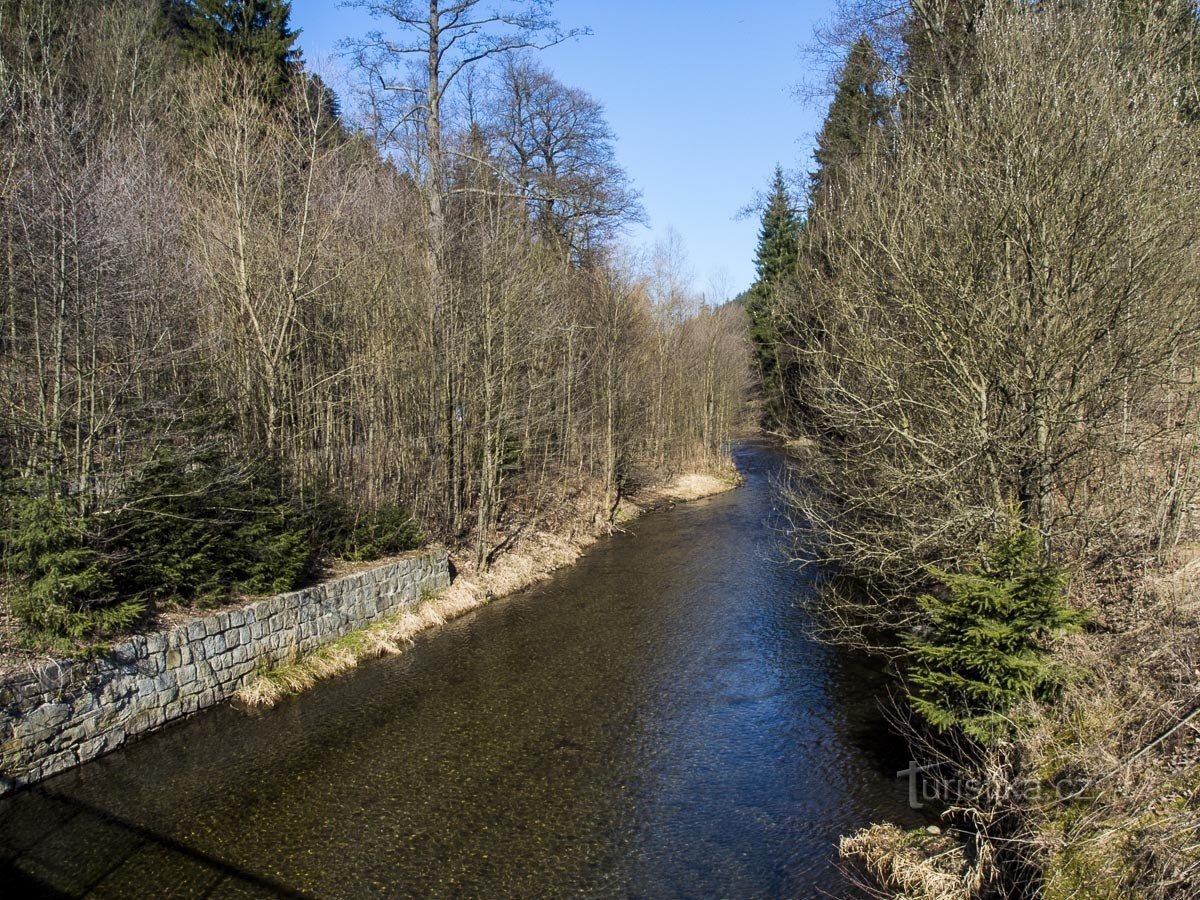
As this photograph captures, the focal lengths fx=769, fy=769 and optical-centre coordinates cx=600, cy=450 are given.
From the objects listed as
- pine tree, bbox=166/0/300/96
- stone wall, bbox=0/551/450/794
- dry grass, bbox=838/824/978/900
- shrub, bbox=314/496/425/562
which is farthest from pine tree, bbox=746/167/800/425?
dry grass, bbox=838/824/978/900

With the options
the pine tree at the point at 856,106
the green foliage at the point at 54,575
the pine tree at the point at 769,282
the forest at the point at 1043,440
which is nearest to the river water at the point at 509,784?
the forest at the point at 1043,440

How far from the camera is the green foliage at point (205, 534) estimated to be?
9484 mm

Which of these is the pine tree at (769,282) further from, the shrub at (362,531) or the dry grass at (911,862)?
the dry grass at (911,862)

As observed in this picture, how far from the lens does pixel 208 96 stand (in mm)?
13938

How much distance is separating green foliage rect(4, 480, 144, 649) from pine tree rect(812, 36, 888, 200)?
14.1 m

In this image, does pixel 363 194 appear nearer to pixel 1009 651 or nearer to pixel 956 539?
pixel 956 539

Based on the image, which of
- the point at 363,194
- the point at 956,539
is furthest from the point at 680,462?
the point at 956,539

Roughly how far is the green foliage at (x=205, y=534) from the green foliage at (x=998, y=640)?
8584 millimetres

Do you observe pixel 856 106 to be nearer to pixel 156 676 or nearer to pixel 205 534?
pixel 205 534

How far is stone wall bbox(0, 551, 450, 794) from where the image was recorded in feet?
25.1

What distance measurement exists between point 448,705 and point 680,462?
2120 centimetres

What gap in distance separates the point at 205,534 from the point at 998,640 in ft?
30.8

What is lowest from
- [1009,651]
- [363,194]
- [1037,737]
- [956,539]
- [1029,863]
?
[1029,863]

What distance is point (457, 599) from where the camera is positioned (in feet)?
46.5
